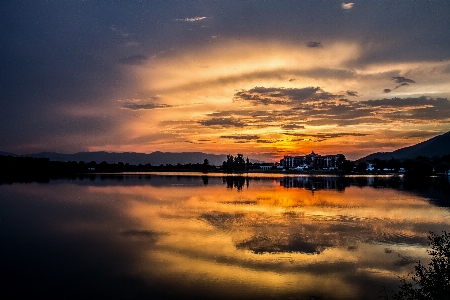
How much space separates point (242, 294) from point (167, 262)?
4.45 m

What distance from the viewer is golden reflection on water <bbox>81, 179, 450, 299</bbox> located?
13109 mm

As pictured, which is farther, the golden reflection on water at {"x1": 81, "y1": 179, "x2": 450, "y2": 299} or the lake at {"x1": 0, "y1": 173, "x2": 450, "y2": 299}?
the golden reflection on water at {"x1": 81, "y1": 179, "x2": 450, "y2": 299}

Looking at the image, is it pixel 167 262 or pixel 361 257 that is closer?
pixel 167 262

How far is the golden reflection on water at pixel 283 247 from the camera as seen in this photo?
13109mm

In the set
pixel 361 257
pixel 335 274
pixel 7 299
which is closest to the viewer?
pixel 7 299

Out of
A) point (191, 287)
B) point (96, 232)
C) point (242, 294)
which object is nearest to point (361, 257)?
point (242, 294)

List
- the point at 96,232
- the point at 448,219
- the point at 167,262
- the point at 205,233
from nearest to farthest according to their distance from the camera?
the point at 167,262, the point at 205,233, the point at 96,232, the point at 448,219

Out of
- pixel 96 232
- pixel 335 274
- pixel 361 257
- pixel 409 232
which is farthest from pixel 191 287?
pixel 409 232

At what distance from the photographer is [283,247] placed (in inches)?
695

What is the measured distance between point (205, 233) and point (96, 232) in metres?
6.70

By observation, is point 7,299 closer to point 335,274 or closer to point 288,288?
point 288,288

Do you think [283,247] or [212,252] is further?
[283,247]

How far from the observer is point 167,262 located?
50.4 ft

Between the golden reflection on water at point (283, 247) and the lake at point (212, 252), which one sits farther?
the golden reflection on water at point (283, 247)
